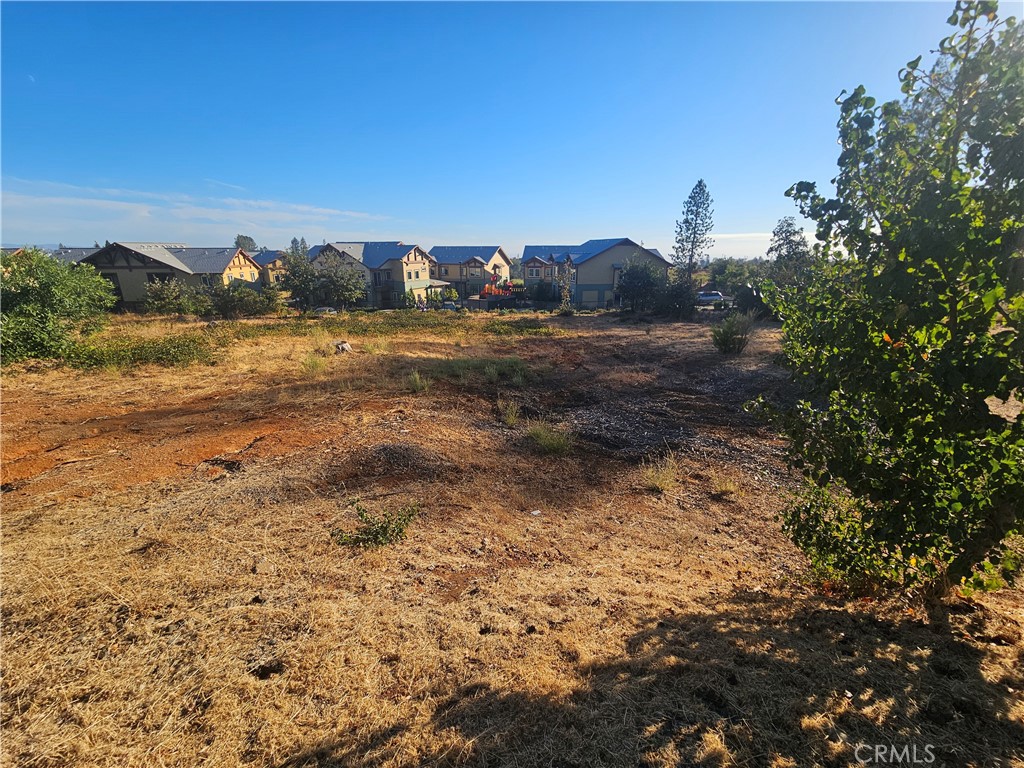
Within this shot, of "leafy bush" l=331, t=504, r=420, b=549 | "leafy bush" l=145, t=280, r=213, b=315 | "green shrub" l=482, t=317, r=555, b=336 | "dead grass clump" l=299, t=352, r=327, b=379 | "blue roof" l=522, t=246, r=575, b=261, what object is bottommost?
"leafy bush" l=331, t=504, r=420, b=549

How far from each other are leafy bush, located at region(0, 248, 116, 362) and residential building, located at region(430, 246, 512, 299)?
45.0 meters

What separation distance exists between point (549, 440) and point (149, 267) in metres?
44.8

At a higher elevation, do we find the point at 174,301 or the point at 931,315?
the point at 174,301

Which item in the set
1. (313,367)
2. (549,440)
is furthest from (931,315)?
(313,367)

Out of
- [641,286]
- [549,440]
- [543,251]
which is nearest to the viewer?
[549,440]

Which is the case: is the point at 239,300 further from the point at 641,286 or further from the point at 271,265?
the point at 641,286

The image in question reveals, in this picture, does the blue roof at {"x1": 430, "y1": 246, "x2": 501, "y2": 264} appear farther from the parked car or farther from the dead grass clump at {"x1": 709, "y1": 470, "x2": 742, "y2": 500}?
the dead grass clump at {"x1": 709, "y1": 470, "x2": 742, "y2": 500}

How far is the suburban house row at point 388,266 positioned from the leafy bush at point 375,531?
38.0 metres

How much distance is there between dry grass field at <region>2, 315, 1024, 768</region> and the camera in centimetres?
245

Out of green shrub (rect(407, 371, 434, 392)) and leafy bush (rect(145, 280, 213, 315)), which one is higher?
leafy bush (rect(145, 280, 213, 315))

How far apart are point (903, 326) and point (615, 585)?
3.21 metres

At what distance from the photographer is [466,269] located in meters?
62.4

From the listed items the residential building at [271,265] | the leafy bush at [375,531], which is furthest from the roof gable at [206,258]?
the leafy bush at [375,531]

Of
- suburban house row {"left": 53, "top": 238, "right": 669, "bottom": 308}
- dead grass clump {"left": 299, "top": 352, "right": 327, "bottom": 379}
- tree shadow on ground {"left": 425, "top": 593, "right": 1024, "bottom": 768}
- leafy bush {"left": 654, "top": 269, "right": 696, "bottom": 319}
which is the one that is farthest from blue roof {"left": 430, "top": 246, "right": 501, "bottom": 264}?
tree shadow on ground {"left": 425, "top": 593, "right": 1024, "bottom": 768}
